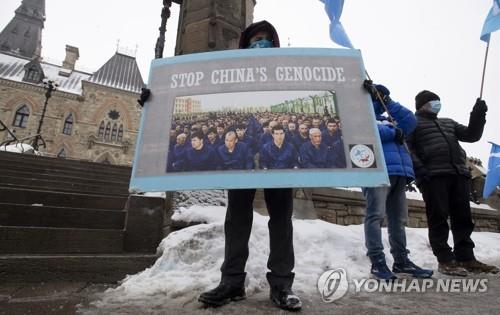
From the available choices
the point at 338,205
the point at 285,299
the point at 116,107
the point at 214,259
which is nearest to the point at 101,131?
the point at 116,107

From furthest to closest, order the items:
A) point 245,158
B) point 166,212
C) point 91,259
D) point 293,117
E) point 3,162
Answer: point 3,162 < point 166,212 < point 91,259 < point 293,117 < point 245,158

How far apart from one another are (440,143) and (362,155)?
2.09m

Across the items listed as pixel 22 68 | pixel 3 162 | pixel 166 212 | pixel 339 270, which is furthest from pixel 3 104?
pixel 339 270

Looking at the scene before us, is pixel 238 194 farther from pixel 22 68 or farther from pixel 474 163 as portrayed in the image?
pixel 22 68

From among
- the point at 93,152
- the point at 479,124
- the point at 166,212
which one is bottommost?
the point at 166,212

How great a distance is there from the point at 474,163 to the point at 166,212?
10445 millimetres

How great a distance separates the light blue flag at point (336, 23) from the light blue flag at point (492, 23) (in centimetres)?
182

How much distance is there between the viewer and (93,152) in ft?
99.1

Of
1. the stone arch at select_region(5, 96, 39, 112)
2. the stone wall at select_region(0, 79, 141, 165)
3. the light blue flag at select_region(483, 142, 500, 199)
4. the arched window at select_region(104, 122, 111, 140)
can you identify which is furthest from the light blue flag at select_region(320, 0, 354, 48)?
the stone arch at select_region(5, 96, 39, 112)

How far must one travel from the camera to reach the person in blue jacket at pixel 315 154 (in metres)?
1.93

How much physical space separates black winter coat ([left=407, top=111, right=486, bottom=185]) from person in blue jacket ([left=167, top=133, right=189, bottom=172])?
2788mm

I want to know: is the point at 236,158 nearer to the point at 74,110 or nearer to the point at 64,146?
the point at 64,146

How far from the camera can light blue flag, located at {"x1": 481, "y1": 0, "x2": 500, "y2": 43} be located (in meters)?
3.43

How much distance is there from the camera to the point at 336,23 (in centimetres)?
309
